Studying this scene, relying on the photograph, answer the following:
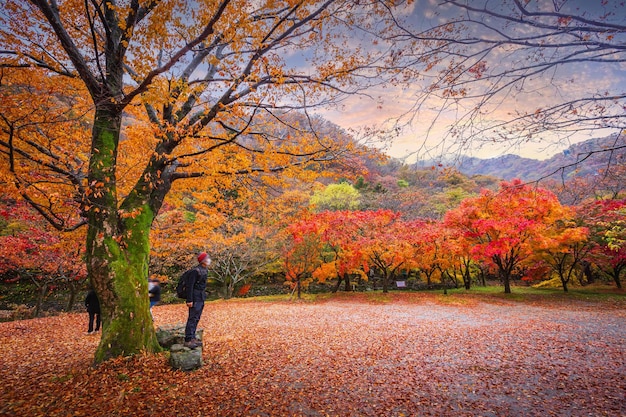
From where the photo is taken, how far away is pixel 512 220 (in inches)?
572

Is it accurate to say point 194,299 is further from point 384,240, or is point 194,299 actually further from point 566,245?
point 566,245

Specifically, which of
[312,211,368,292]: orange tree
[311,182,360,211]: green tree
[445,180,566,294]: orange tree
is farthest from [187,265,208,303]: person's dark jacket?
[311,182,360,211]: green tree

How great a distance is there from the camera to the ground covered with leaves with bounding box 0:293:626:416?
3.68 metres

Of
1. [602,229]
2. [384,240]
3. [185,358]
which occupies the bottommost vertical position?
[185,358]

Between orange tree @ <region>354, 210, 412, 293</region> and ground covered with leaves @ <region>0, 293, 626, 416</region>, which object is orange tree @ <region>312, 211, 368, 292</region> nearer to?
orange tree @ <region>354, 210, 412, 293</region>

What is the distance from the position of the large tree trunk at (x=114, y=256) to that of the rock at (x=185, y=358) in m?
0.72

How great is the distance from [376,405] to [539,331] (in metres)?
7.27

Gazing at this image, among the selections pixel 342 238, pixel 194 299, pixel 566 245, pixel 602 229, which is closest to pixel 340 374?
pixel 194 299

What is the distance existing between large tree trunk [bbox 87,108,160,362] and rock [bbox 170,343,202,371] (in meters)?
0.72

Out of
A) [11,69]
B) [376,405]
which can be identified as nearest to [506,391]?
[376,405]

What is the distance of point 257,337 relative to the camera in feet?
24.8

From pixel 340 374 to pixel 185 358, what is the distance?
263 cm

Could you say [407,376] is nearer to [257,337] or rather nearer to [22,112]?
[257,337]

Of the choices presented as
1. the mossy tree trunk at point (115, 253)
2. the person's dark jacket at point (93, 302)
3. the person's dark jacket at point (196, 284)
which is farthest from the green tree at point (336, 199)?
the mossy tree trunk at point (115, 253)
